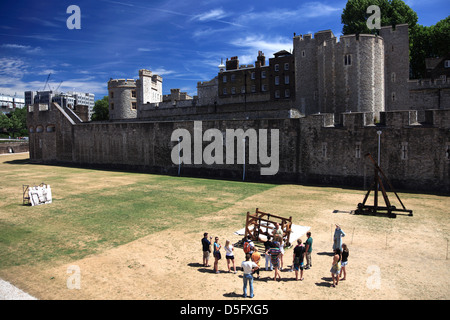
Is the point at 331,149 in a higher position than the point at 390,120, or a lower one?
lower

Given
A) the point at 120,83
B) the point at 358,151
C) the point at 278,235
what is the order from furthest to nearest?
the point at 120,83
the point at 358,151
the point at 278,235

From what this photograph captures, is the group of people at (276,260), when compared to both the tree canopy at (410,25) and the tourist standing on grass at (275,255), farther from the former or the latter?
the tree canopy at (410,25)

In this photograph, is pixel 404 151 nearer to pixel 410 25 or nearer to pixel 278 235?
pixel 278 235

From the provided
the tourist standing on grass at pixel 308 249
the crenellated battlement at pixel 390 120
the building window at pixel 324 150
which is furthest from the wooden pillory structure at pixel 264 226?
the crenellated battlement at pixel 390 120

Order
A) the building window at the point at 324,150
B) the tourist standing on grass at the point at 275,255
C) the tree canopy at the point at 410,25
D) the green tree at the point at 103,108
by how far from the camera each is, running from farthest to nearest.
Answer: the green tree at the point at 103,108 → the tree canopy at the point at 410,25 → the building window at the point at 324,150 → the tourist standing on grass at the point at 275,255

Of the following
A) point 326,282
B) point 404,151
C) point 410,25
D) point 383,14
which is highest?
point 383,14

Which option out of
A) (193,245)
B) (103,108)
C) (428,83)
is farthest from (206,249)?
(103,108)

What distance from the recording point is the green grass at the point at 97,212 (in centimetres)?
1252

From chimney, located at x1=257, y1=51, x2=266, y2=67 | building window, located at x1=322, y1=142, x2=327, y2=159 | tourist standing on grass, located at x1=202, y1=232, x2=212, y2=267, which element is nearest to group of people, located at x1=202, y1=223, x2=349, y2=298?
tourist standing on grass, located at x1=202, y1=232, x2=212, y2=267

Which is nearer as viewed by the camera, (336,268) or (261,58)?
(336,268)

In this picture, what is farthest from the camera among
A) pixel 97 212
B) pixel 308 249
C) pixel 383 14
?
pixel 383 14

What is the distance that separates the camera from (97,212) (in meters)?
17.7

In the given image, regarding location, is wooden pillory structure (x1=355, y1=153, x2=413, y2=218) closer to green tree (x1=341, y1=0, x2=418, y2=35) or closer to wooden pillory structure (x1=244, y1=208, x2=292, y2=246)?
wooden pillory structure (x1=244, y1=208, x2=292, y2=246)
